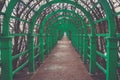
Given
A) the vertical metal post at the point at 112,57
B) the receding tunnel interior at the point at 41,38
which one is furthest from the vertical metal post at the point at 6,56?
the vertical metal post at the point at 112,57

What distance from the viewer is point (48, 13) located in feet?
31.6

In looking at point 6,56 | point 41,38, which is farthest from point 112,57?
point 41,38

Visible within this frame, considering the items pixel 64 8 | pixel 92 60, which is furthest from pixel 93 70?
pixel 64 8

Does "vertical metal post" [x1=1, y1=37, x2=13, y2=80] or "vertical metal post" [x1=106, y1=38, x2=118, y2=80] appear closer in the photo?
"vertical metal post" [x1=106, y1=38, x2=118, y2=80]

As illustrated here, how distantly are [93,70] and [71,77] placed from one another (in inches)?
35.2

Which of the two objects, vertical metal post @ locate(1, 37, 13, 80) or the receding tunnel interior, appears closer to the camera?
the receding tunnel interior

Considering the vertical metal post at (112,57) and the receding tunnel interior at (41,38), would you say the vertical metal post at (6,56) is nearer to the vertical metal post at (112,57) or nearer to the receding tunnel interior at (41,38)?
the receding tunnel interior at (41,38)

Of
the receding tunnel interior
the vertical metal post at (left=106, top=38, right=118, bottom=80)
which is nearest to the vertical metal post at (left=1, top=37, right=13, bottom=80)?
the receding tunnel interior

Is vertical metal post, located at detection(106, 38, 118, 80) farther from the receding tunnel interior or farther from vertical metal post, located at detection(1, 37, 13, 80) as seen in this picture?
vertical metal post, located at detection(1, 37, 13, 80)

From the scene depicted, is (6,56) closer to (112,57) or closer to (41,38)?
(112,57)

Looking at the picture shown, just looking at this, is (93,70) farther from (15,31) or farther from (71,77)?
(15,31)

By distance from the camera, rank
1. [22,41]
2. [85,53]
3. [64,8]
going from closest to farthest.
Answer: [22,41] → [85,53] → [64,8]

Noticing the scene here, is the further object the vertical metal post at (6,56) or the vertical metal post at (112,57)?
the vertical metal post at (6,56)

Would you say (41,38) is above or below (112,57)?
above
